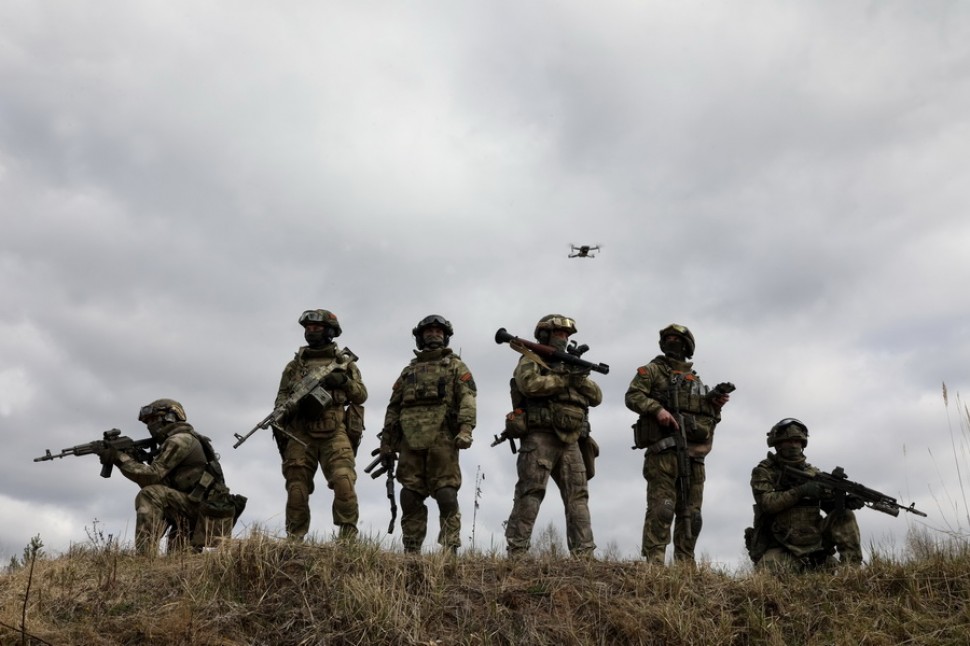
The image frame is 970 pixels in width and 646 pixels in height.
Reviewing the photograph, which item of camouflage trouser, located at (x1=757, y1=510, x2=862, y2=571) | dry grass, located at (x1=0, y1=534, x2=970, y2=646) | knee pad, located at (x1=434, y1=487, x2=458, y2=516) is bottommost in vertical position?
dry grass, located at (x1=0, y1=534, x2=970, y2=646)

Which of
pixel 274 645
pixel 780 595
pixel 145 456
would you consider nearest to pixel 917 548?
pixel 780 595

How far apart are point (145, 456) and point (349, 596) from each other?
5177 mm

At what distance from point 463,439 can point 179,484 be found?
3555 mm

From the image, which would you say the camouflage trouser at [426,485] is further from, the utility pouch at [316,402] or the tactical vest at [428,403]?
the utility pouch at [316,402]

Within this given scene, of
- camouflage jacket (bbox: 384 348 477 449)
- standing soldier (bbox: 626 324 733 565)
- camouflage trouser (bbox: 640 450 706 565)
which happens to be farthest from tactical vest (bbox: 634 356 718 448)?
camouflage jacket (bbox: 384 348 477 449)

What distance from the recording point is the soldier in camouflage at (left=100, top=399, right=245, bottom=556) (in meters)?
11.1

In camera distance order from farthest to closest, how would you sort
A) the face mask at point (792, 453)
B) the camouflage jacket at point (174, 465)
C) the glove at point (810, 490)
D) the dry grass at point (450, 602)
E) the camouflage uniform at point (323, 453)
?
the face mask at point (792, 453), the glove at point (810, 490), the camouflage jacket at point (174, 465), the camouflage uniform at point (323, 453), the dry grass at point (450, 602)

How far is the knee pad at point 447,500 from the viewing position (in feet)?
33.9

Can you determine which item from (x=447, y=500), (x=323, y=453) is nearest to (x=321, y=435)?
(x=323, y=453)

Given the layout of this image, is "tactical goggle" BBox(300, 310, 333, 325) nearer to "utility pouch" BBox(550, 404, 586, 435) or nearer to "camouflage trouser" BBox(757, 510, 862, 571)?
"utility pouch" BBox(550, 404, 586, 435)

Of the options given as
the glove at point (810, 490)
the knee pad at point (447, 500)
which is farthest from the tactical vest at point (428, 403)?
the glove at point (810, 490)

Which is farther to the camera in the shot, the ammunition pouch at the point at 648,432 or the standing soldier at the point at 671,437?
the ammunition pouch at the point at 648,432

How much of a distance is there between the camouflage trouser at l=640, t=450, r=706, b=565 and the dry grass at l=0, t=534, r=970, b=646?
5.39ft

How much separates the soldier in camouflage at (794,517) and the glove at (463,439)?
358cm
